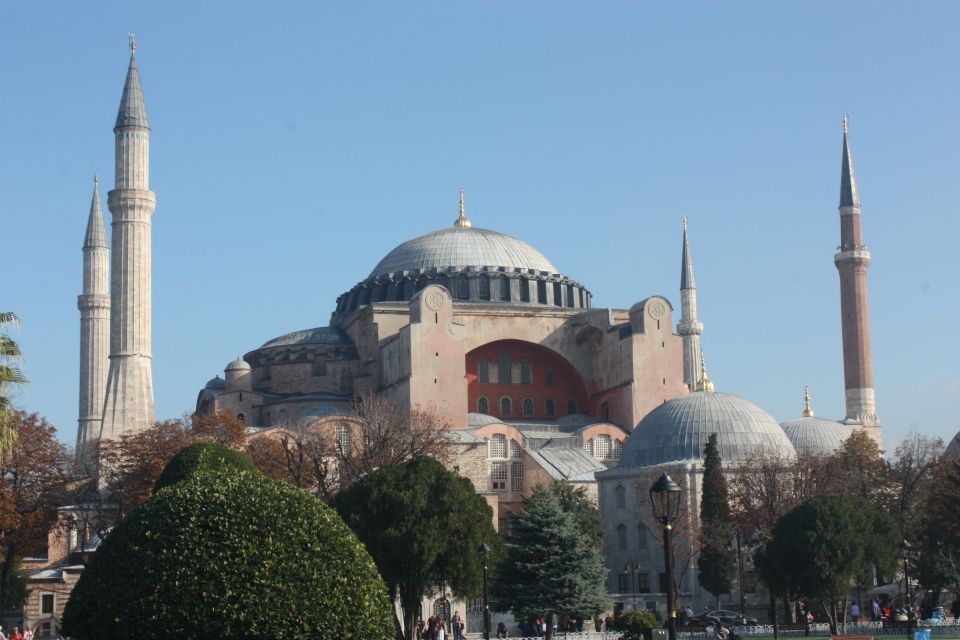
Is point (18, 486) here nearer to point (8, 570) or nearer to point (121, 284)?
point (8, 570)

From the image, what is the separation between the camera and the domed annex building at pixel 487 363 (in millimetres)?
54594

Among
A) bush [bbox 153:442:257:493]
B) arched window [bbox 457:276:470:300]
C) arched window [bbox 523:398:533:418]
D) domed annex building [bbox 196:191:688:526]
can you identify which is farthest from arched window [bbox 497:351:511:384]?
bush [bbox 153:442:257:493]

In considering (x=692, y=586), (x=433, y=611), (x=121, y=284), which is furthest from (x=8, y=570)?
(x=692, y=586)

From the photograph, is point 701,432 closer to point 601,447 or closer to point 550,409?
point 601,447

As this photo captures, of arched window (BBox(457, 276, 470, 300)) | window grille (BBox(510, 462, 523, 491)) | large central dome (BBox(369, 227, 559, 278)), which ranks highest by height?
large central dome (BBox(369, 227, 559, 278))

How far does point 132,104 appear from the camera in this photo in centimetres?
5409

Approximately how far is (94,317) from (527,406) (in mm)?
18149

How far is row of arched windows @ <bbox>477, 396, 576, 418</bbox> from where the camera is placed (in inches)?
2377

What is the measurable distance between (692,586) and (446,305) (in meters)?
15.3

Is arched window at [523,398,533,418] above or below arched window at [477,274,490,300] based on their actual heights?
below

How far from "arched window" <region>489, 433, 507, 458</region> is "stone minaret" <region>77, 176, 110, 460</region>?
16434 millimetres

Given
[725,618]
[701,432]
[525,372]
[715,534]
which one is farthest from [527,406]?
[725,618]

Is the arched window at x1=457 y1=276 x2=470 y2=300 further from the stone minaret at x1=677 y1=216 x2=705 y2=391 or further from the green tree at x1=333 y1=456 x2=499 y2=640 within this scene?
the green tree at x1=333 y1=456 x2=499 y2=640

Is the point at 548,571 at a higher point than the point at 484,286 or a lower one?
lower
